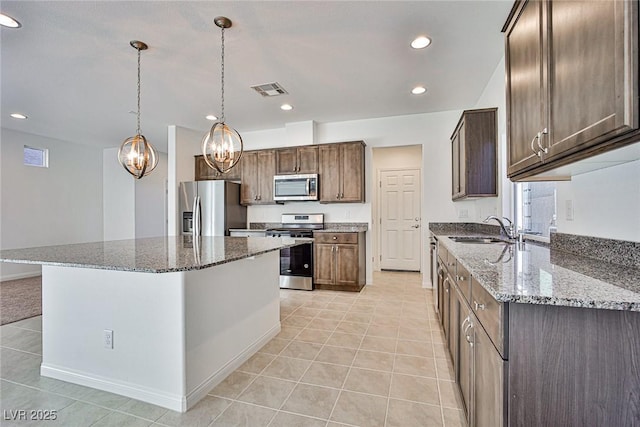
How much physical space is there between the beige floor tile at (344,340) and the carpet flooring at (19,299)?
350cm

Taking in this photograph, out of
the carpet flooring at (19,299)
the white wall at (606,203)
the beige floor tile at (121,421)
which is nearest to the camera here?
the white wall at (606,203)

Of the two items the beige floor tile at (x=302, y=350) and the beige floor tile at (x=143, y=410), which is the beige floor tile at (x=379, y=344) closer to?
the beige floor tile at (x=302, y=350)

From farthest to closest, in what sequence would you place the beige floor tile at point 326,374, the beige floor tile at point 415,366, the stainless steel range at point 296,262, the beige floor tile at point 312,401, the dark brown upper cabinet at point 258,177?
the dark brown upper cabinet at point 258,177 < the stainless steel range at point 296,262 < the beige floor tile at point 415,366 < the beige floor tile at point 326,374 < the beige floor tile at point 312,401

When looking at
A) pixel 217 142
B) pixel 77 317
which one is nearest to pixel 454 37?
pixel 217 142

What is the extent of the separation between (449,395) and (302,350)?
3.88 feet

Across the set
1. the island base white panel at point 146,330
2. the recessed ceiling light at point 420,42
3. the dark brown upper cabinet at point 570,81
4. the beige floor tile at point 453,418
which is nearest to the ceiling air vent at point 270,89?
the recessed ceiling light at point 420,42

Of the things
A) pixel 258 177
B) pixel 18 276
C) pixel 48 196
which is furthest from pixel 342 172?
pixel 18 276

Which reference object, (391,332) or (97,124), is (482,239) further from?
(97,124)

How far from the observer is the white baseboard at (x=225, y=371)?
6.16ft

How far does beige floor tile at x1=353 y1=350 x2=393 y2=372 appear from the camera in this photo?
2.31m

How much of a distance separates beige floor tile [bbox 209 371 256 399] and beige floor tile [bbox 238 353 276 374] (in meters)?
0.06

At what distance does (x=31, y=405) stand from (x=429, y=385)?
2.53 m

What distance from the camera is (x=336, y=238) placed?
178 inches

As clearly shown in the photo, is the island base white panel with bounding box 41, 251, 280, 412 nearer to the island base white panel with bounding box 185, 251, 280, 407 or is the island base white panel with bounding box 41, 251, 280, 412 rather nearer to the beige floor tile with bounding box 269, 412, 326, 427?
the island base white panel with bounding box 185, 251, 280, 407
